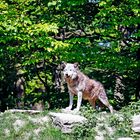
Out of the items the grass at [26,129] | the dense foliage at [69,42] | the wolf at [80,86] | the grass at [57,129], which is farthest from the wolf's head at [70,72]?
the dense foliage at [69,42]

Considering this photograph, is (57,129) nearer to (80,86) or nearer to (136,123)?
(80,86)

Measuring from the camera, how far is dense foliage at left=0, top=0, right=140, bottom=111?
14.5 m

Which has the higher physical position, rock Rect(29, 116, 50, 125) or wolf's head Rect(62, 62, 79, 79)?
wolf's head Rect(62, 62, 79, 79)

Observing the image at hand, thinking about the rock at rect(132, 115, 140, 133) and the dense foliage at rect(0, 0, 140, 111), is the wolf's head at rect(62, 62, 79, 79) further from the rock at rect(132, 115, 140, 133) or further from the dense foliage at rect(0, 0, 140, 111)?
the dense foliage at rect(0, 0, 140, 111)

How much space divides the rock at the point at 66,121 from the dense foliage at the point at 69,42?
4169 mm

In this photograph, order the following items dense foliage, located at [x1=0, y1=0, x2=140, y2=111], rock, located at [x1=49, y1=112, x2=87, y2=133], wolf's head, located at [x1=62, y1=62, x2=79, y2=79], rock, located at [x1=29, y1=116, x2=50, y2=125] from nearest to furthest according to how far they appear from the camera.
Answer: rock, located at [x1=49, y1=112, x2=87, y2=133]
rock, located at [x1=29, y1=116, x2=50, y2=125]
wolf's head, located at [x1=62, y1=62, x2=79, y2=79]
dense foliage, located at [x1=0, y1=0, x2=140, y2=111]

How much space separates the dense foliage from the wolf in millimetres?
3283

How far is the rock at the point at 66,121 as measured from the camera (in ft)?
34.3

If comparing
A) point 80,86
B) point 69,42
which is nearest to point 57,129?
point 80,86

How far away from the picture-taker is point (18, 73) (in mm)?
20219

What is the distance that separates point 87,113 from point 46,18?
5837mm

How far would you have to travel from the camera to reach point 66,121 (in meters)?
10.5

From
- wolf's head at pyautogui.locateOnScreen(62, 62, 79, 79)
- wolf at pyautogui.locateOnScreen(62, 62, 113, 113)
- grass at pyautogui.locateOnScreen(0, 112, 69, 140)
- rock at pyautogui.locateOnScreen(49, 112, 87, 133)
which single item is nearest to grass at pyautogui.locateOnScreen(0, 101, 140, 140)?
grass at pyautogui.locateOnScreen(0, 112, 69, 140)

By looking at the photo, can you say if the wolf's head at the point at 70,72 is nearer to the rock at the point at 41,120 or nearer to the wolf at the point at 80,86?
the wolf at the point at 80,86
